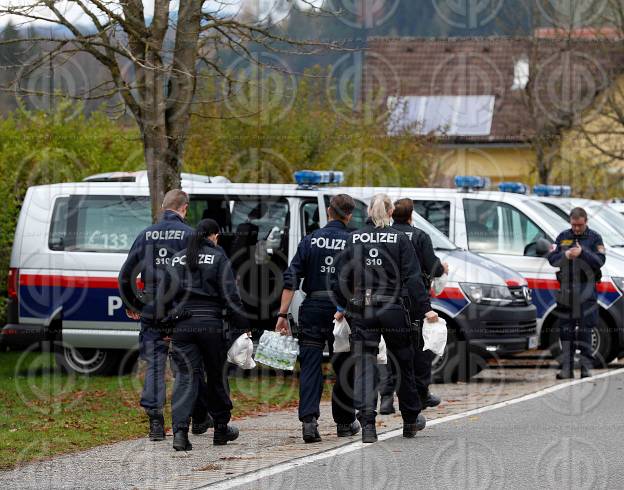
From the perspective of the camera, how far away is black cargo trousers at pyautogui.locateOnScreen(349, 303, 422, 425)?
31.6 feet

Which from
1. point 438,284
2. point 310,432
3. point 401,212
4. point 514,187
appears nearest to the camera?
point 310,432

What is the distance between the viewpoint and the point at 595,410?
37.2 ft

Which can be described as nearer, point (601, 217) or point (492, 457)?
point (492, 457)

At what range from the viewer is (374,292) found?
31.7ft

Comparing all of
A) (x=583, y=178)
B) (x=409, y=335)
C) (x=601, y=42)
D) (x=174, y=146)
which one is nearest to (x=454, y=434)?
(x=409, y=335)

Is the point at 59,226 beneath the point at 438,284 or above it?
above

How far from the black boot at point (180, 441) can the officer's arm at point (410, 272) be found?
1.91m

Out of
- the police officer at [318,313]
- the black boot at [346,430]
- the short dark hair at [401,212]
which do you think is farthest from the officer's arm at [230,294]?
the short dark hair at [401,212]

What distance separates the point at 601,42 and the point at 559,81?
236 cm

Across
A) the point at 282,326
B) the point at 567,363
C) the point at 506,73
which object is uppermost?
the point at 506,73

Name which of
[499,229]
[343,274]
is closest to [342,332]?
[343,274]

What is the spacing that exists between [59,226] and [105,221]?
52 cm

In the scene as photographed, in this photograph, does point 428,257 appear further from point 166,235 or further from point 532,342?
point 532,342

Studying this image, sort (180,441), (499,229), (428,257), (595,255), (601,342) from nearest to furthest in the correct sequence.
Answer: (180,441) → (428,257) → (595,255) → (499,229) → (601,342)
